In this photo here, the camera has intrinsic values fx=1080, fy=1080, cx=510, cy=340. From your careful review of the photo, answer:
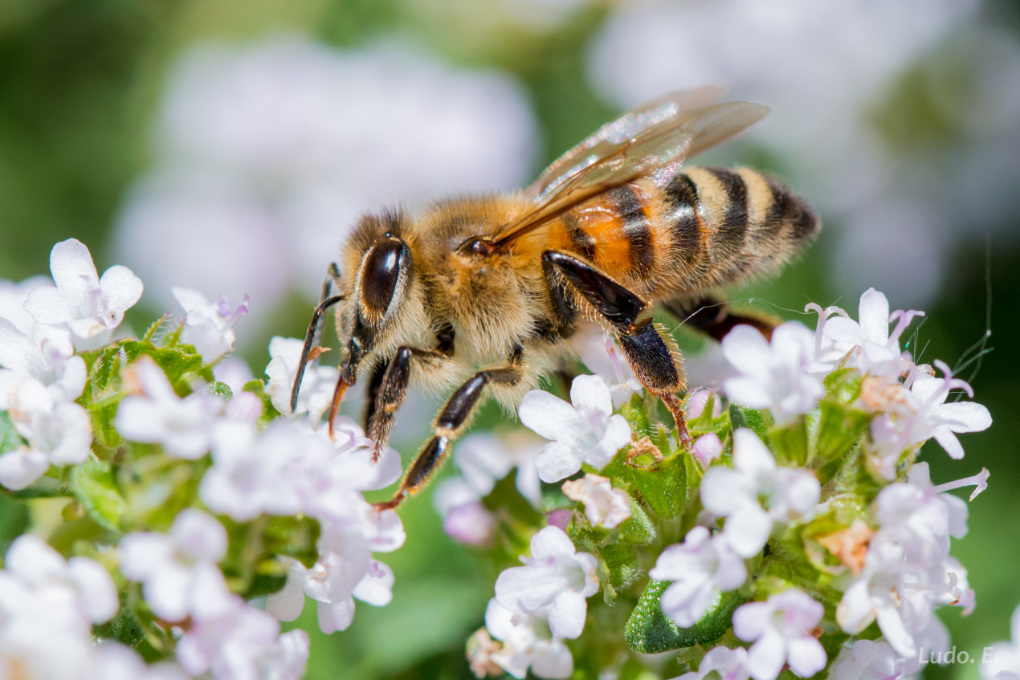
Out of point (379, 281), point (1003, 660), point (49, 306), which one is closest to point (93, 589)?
point (49, 306)

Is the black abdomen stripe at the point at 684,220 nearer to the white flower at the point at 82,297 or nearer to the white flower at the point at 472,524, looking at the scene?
the white flower at the point at 472,524

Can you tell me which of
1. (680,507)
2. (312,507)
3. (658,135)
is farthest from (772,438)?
(658,135)

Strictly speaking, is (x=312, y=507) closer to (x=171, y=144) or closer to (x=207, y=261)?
(x=207, y=261)

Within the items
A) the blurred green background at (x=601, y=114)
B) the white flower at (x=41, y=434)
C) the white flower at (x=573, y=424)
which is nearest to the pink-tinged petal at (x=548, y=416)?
the white flower at (x=573, y=424)

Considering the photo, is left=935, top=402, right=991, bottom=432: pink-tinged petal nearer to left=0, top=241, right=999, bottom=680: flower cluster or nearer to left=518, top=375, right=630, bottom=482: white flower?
left=0, top=241, right=999, bottom=680: flower cluster

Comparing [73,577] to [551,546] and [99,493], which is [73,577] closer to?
[99,493]

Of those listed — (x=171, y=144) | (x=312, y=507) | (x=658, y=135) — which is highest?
(x=658, y=135)
